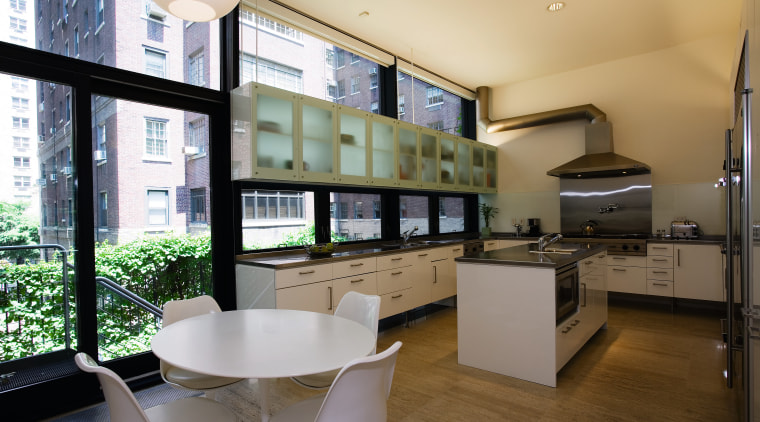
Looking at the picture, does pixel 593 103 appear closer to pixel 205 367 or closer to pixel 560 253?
pixel 560 253

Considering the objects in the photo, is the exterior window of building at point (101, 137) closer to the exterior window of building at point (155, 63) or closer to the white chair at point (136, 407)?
the exterior window of building at point (155, 63)

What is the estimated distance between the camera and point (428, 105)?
5.79 m

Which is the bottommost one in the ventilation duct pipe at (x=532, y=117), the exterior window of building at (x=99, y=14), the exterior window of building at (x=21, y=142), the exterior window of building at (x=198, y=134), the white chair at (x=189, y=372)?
the white chair at (x=189, y=372)

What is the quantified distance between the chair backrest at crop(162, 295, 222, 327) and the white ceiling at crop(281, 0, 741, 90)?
9.20ft

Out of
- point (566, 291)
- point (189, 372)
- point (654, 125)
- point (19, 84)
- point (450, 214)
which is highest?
point (654, 125)

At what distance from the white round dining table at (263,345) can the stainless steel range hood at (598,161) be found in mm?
4286

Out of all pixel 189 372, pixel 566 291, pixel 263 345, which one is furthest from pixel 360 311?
pixel 566 291

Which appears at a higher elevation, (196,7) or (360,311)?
(196,7)

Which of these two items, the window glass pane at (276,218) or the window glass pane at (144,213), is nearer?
the window glass pane at (144,213)

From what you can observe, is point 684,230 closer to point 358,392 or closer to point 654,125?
point 654,125

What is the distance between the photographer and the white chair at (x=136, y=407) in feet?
4.17

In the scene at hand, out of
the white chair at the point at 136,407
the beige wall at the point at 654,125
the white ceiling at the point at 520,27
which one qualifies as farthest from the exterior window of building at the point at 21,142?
the beige wall at the point at 654,125

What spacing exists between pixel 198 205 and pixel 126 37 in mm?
1313

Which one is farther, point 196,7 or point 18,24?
point 18,24
